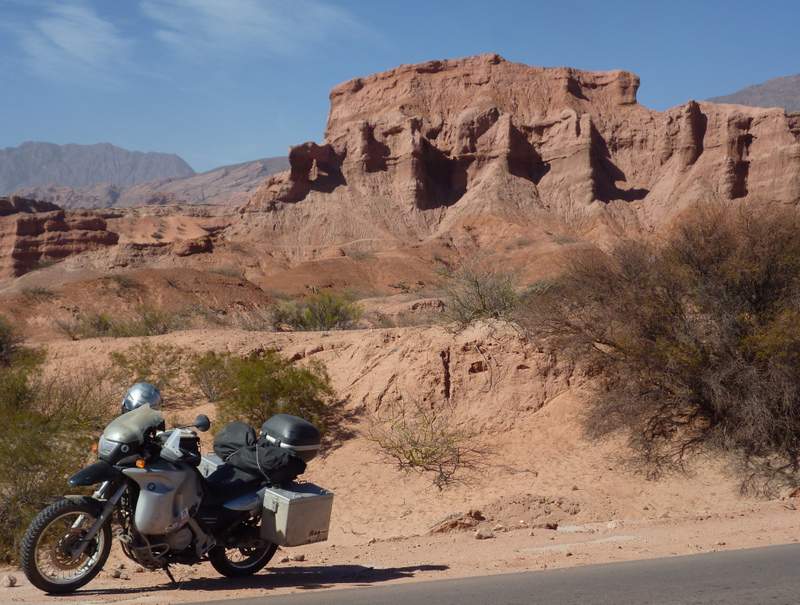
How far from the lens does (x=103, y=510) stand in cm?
600

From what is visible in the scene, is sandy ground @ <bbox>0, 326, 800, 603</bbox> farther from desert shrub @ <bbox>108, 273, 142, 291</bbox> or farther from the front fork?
desert shrub @ <bbox>108, 273, 142, 291</bbox>

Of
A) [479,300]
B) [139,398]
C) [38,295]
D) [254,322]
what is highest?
[38,295]

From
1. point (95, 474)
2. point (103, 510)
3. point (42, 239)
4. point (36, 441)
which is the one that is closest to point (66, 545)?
point (103, 510)

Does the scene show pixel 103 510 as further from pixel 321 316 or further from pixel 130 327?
pixel 130 327

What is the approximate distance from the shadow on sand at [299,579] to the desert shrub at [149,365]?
9710mm

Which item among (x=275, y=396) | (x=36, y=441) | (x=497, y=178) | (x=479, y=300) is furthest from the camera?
(x=497, y=178)

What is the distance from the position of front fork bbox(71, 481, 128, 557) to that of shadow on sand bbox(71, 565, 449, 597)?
1.13 ft

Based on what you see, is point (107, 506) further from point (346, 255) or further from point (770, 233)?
point (346, 255)

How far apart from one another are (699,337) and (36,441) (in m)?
8.96

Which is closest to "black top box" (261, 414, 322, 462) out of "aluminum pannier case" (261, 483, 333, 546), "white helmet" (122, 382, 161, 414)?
"aluminum pannier case" (261, 483, 333, 546)

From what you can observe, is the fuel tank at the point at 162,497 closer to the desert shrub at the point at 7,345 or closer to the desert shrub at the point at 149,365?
the desert shrub at the point at 149,365

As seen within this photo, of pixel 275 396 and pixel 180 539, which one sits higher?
pixel 275 396

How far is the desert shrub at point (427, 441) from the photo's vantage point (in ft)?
39.8

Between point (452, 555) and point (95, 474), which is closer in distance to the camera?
point (95, 474)
